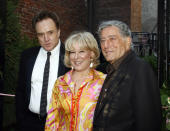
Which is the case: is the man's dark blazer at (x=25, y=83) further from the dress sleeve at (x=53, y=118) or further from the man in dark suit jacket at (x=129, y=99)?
the man in dark suit jacket at (x=129, y=99)

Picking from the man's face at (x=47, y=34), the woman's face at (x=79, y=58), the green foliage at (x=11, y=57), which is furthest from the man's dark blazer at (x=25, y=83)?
the green foliage at (x=11, y=57)

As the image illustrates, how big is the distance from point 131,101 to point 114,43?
0.56 metres

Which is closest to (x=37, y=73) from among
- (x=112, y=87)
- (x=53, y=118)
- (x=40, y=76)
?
(x=40, y=76)

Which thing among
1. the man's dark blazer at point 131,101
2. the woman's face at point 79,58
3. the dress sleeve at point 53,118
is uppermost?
the woman's face at point 79,58

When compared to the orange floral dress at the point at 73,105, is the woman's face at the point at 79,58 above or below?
above

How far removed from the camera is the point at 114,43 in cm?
214

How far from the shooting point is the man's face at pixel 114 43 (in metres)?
2.13

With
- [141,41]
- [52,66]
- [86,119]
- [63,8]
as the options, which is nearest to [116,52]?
[86,119]

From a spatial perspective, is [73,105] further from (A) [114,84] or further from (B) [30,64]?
(B) [30,64]

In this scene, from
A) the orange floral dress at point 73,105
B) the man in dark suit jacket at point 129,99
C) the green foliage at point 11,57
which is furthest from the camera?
the green foliage at point 11,57

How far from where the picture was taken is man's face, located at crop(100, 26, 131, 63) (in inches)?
84.0

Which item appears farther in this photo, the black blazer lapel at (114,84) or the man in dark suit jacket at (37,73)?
the man in dark suit jacket at (37,73)

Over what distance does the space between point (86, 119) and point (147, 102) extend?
578 millimetres

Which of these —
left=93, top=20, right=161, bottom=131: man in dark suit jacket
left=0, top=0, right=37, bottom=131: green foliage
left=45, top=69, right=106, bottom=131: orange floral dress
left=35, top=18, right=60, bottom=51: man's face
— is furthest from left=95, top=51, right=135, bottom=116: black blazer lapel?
left=0, top=0, right=37, bottom=131: green foliage
